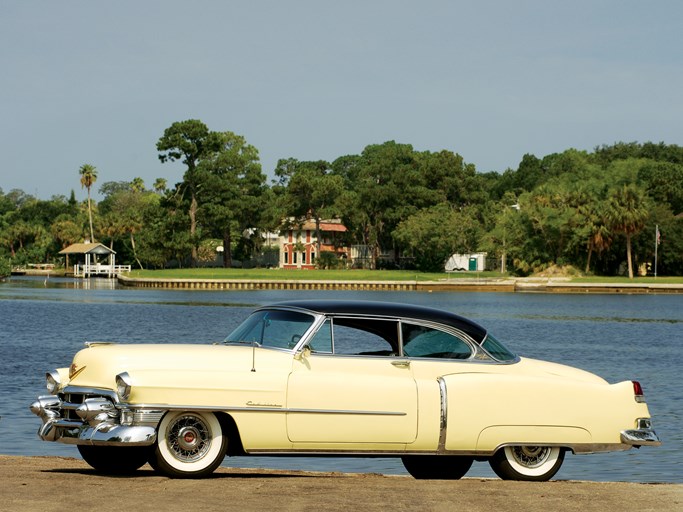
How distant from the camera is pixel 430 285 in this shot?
123m

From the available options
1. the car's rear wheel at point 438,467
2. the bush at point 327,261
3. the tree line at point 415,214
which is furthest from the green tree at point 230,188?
the car's rear wheel at point 438,467

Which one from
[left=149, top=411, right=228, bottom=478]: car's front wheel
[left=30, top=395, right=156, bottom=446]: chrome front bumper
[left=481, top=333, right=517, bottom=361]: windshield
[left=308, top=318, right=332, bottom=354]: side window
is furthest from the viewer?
[left=481, top=333, right=517, bottom=361]: windshield

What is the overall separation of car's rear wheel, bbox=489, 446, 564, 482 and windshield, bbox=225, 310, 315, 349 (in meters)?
2.33

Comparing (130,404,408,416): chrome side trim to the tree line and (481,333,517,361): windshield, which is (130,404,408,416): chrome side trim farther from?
the tree line

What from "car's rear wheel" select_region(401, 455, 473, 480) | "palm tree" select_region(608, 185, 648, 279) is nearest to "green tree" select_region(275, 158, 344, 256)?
"palm tree" select_region(608, 185, 648, 279)

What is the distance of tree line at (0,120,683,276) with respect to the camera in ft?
399

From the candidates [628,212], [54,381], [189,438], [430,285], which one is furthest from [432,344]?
[430,285]

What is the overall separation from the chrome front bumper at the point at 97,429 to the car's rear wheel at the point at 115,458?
1.55ft

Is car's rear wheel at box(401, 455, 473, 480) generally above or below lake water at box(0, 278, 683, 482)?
above

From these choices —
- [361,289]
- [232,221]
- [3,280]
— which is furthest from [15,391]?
[3,280]

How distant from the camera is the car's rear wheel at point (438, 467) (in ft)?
39.9

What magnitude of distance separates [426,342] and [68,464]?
13.3 feet

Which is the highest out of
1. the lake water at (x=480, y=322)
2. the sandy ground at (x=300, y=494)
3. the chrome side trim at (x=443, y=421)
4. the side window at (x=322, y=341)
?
the side window at (x=322, y=341)

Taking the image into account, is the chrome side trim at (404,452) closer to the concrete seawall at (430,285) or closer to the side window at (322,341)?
the side window at (322,341)
